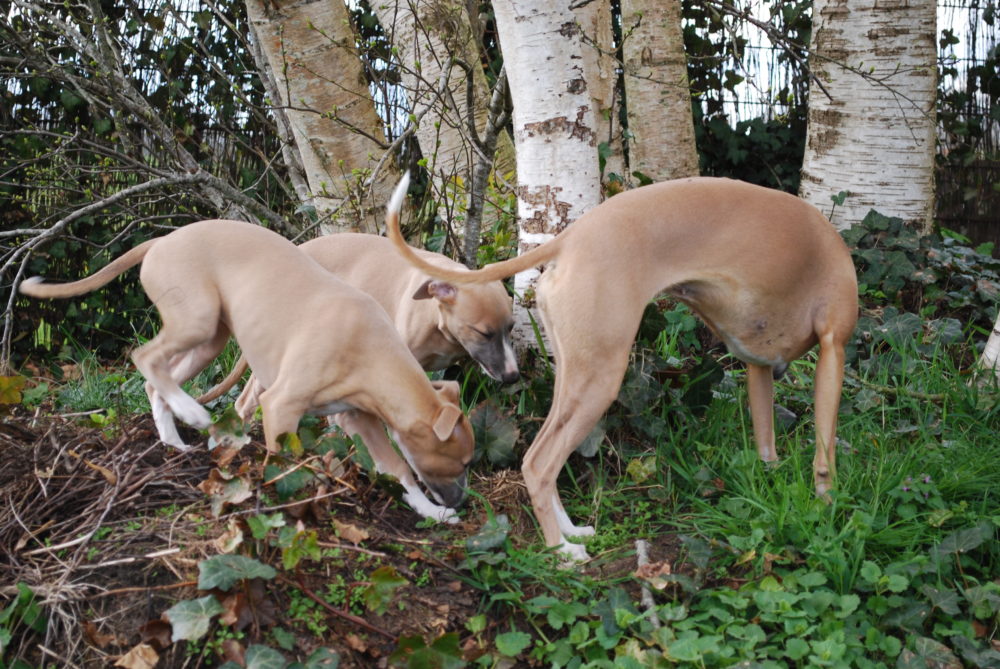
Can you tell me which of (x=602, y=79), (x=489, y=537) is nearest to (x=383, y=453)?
(x=489, y=537)

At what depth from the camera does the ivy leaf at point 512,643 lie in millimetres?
3219

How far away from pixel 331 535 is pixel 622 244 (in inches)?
62.1

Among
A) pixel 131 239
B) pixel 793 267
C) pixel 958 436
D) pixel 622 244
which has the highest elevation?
pixel 622 244

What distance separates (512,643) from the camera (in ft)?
10.6

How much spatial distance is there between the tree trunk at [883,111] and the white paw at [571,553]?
398cm

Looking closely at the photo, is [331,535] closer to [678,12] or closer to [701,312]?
[701,312]

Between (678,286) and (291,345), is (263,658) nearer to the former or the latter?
(291,345)

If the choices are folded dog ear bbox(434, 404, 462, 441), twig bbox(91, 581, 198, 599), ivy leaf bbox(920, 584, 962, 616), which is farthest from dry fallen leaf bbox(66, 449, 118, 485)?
ivy leaf bbox(920, 584, 962, 616)

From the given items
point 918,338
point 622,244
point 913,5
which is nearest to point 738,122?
point 913,5

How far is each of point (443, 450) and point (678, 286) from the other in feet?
3.93

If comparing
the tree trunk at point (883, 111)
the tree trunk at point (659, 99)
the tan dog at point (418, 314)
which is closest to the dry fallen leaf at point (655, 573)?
the tan dog at point (418, 314)

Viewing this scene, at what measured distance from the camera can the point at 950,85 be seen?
9.80 meters

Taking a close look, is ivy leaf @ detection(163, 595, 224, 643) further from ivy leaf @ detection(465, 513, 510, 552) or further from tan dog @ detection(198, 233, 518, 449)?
tan dog @ detection(198, 233, 518, 449)

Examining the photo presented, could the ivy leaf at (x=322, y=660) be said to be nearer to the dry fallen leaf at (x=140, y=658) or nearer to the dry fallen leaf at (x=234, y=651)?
the dry fallen leaf at (x=234, y=651)
